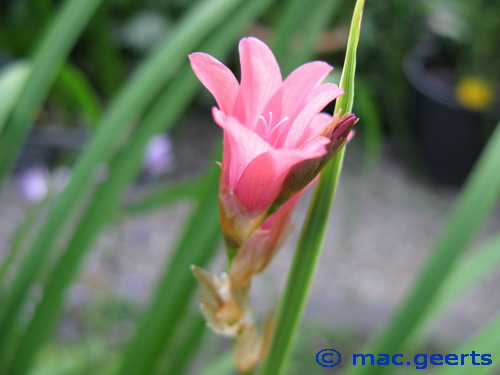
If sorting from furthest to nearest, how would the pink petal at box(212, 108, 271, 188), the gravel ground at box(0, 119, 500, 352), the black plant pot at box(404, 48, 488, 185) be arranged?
the black plant pot at box(404, 48, 488, 185) → the gravel ground at box(0, 119, 500, 352) → the pink petal at box(212, 108, 271, 188)

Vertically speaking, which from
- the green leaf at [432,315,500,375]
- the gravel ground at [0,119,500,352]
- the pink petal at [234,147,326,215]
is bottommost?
the gravel ground at [0,119,500,352]

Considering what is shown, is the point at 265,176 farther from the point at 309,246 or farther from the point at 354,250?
the point at 354,250

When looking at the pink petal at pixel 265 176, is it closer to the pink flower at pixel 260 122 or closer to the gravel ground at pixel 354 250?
the pink flower at pixel 260 122

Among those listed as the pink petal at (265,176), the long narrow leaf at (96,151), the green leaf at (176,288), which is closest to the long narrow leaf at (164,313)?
the green leaf at (176,288)

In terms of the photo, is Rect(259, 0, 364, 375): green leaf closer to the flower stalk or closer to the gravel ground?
the flower stalk

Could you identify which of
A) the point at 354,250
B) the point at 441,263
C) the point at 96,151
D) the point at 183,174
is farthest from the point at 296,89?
the point at 183,174

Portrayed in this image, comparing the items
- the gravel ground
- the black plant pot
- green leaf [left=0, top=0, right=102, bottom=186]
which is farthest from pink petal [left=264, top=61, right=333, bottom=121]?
the black plant pot
